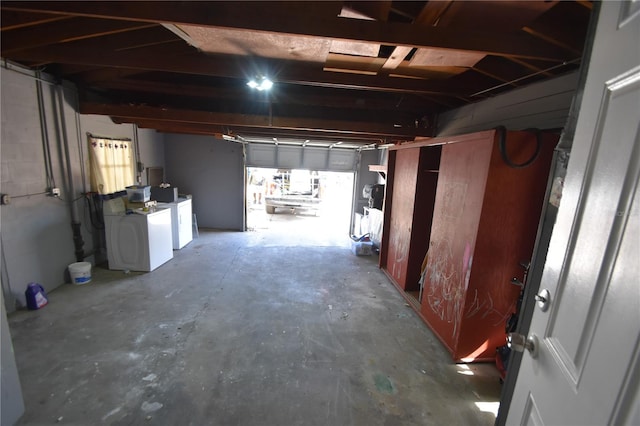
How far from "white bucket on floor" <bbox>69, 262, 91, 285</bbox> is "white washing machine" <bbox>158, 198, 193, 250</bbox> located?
5.09 ft

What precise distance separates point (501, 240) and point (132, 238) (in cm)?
483

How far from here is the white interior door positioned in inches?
23.9

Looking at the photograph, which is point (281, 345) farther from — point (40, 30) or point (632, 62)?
point (40, 30)

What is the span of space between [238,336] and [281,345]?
477mm

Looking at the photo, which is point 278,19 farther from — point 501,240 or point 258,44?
point 501,240

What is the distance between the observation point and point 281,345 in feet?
8.86

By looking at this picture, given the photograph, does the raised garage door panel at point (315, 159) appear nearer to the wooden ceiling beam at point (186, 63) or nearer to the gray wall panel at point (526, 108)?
the gray wall panel at point (526, 108)

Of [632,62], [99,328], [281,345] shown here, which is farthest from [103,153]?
[632,62]

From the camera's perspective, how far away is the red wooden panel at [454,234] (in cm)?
239

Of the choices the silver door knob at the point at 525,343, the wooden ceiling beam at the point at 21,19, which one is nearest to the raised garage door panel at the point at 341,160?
the wooden ceiling beam at the point at 21,19

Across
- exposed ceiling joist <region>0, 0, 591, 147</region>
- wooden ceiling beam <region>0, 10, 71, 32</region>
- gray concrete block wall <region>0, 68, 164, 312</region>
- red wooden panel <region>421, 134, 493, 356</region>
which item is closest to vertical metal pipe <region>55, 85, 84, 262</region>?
gray concrete block wall <region>0, 68, 164, 312</region>

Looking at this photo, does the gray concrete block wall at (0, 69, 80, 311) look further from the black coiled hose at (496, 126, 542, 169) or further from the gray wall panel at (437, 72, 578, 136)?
→ the gray wall panel at (437, 72, 578, 136)

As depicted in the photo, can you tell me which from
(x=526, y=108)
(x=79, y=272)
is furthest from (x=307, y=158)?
(x=526, y=108)

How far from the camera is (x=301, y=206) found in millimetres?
9656
